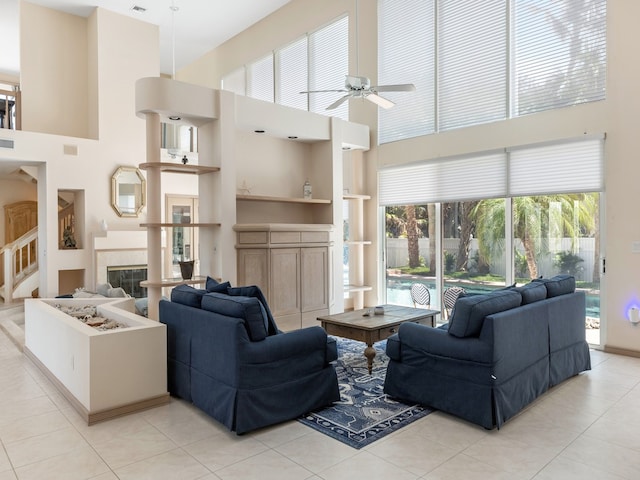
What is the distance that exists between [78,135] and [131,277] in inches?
122

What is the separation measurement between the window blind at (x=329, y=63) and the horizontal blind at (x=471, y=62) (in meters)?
1.95

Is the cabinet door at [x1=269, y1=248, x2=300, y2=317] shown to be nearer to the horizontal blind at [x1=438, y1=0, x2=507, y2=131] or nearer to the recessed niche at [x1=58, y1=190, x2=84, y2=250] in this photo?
the horizontal blind at [x1=438, y1=0, x2=507, y2=131]

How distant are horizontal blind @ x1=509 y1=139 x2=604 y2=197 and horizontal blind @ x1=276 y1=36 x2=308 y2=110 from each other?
460 cm

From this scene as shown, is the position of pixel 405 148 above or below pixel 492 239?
above

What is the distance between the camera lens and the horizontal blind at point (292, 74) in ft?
29.3

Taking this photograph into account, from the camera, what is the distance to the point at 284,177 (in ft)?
23.7

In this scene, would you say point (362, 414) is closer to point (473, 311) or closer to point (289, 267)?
point (473, 311)

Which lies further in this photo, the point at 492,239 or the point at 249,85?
the point at 249,85

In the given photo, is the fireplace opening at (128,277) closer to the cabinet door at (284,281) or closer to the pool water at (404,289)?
the cabinet door at (284,281)

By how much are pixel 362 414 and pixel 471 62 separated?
5.19m

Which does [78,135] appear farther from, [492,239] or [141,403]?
[492,239]

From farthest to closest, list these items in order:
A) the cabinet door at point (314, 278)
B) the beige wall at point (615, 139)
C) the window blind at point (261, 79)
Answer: the window blind at point (261, 79) → the cabinet door at point (314, 278) → the beige wall at point (615, 139)

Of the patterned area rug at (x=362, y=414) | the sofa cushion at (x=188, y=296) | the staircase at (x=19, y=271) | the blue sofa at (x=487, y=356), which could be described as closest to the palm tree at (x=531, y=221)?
the blue sofa at (x=487, y=356)

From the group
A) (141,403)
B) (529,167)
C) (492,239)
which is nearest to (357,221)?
(492,239)
